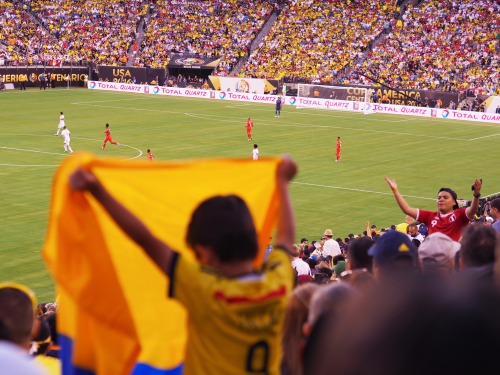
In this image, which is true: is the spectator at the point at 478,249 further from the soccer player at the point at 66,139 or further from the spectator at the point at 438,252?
the soccer player at the point at 66,139

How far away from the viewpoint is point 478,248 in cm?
519

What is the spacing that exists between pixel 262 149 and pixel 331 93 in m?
19.9

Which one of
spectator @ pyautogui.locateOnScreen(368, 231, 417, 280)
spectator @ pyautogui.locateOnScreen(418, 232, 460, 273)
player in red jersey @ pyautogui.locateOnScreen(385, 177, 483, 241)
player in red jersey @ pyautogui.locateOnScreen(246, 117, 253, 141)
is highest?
spectator @ pyautogui.locateOnScreen(368, 231, 417, 280)

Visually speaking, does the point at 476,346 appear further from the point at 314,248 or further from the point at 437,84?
the point at 437,84

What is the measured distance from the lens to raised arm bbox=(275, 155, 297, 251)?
441cm

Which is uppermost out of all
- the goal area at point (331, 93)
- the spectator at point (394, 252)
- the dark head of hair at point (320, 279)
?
the spectator at point (394, 252)

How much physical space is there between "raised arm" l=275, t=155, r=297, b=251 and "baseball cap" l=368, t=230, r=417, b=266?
59cm

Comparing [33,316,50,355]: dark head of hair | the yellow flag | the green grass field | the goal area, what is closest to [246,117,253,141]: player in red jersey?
the green grass field

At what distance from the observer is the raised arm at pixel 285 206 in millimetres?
4406

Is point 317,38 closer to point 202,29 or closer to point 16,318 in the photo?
point 202,29

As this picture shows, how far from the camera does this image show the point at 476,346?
4.30 ft

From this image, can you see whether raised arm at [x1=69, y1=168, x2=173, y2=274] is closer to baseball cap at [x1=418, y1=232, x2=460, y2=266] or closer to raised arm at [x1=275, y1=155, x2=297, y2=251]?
raised arm at [x1=275, y1=155, x2=297, y2=251]

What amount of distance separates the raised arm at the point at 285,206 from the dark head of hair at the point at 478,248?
137 centimetres

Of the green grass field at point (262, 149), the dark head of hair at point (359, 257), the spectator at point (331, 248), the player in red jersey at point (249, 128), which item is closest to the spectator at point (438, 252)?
the dark head of hair at point (359, 257)
